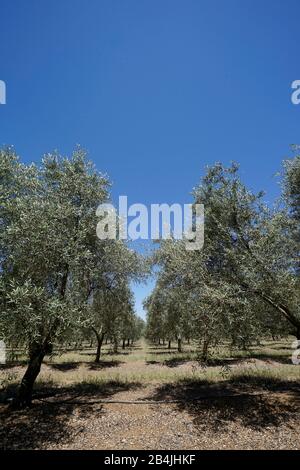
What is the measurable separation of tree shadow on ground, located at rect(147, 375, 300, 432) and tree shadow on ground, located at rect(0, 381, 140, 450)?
4.22m

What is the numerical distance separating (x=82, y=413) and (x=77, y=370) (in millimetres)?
14766

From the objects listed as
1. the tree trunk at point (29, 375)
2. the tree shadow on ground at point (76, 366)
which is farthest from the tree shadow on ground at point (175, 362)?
the tree trunk at point (29, 375)

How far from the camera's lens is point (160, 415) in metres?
13.8

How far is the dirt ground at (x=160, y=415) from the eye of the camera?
37.3ft

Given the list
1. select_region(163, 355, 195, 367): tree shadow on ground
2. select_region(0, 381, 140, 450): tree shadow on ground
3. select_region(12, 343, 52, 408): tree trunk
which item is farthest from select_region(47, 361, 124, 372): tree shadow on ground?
select_region(12, 343, 52, 408): tree trunk

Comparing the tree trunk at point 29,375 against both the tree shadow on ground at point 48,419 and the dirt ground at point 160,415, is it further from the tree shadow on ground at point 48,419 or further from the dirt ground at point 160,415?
the dirt ground at point 160,415

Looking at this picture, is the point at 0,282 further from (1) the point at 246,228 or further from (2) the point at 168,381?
(2) the point at 168,381

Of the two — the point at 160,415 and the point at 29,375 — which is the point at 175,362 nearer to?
the point at 160,415

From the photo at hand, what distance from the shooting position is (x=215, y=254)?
1653 cm

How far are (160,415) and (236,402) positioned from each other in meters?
4.17

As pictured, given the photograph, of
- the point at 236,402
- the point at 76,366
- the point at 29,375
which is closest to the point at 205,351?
the point at 236,402

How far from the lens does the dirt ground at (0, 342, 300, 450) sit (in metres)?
11.4
